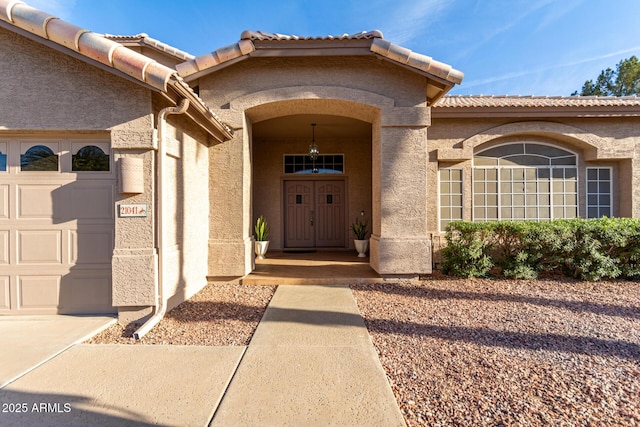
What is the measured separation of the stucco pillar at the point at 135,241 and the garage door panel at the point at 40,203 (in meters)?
0.91

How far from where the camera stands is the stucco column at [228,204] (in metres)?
6.23

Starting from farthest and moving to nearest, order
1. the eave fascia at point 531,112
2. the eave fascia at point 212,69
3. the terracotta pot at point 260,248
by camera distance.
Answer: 1. the terracotta pot at point 260,248
2. the eave fascia at point 531,112
3. the eave fascia at point 212,69

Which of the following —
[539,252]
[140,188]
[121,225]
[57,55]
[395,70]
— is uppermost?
[395,70]

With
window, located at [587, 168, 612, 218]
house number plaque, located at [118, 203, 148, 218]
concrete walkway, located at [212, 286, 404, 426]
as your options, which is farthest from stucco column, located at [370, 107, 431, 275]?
window, located at [587, 168, 612, 218]

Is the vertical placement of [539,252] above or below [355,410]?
above

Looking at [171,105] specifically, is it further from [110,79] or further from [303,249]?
[303,249]

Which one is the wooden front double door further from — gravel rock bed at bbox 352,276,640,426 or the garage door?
the garage door

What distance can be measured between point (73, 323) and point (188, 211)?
2182 millimetres

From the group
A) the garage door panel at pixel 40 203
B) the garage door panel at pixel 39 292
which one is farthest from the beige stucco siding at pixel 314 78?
the garage door panel at pixel 39 292

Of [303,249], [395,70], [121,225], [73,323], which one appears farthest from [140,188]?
[303,249]

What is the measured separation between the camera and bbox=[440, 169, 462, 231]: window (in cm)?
815

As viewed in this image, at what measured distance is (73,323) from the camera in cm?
414

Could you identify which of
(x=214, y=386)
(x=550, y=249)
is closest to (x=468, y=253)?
(x=550, y=249)

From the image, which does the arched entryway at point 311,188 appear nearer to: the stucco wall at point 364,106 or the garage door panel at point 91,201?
the stucco wall at point 364,106
